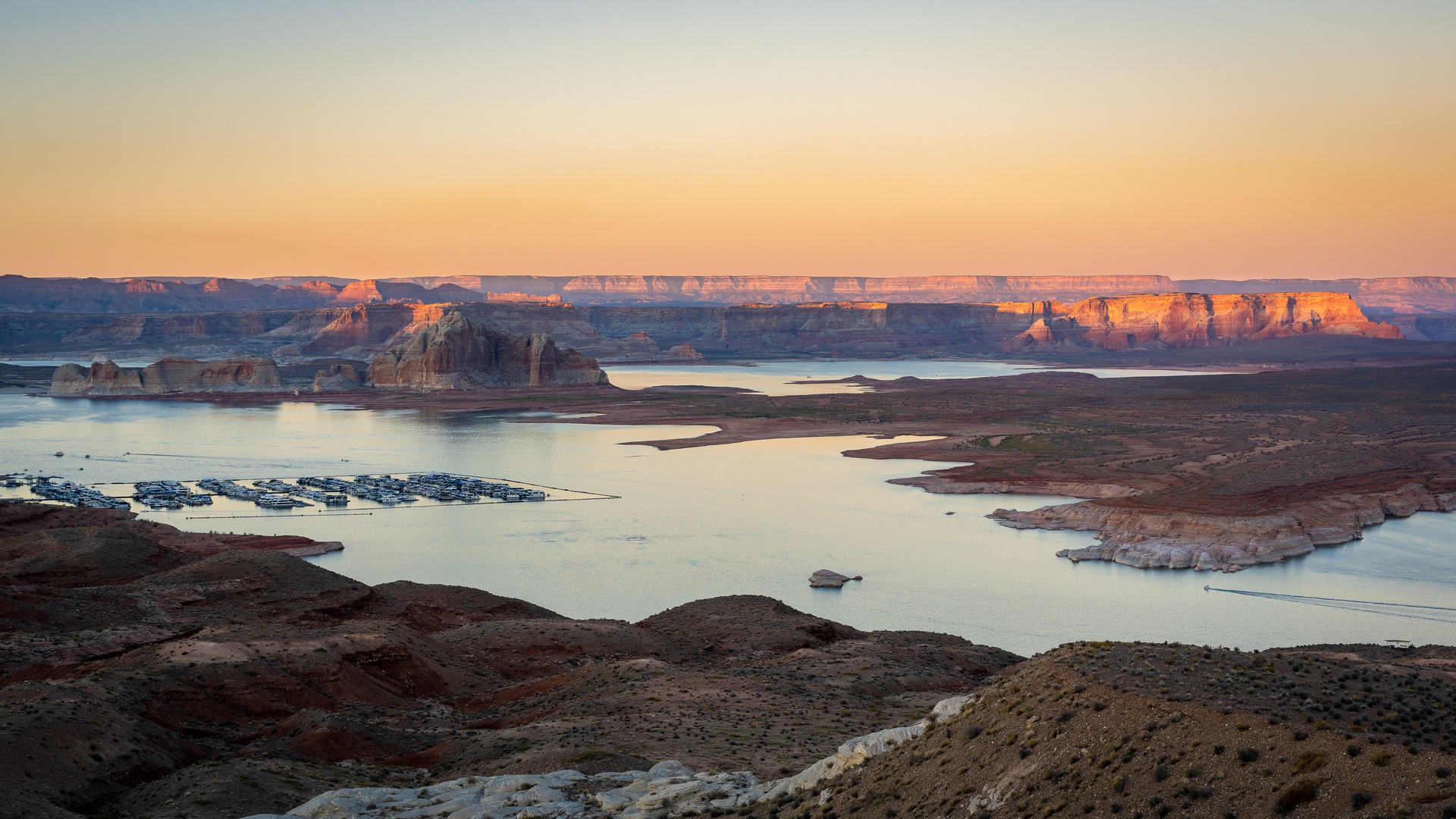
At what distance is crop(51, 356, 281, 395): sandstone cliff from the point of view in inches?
5394

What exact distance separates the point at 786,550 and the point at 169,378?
115 meters

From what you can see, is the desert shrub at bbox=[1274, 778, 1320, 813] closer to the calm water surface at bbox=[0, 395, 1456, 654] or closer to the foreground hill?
the foreground hill

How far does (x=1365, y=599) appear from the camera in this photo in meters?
45.8

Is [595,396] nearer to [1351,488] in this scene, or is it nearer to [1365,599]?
[1351,488]

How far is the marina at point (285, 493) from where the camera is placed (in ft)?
212

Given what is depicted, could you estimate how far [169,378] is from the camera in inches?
5640

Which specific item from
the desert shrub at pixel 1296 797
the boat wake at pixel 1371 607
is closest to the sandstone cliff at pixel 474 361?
the boat wake at pixel 1371 607

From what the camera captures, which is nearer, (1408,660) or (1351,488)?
(1408,660)

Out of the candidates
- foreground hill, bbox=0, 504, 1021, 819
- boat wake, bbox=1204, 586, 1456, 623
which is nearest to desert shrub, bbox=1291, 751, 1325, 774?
foreground hill, bbox=0, 504, 1021, 819

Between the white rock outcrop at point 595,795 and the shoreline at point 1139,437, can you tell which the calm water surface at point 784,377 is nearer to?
the shoreline at point 1139,437

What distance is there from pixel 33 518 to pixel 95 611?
22.5 m

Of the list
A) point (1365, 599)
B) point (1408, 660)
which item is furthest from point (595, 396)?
point (1408, 660)

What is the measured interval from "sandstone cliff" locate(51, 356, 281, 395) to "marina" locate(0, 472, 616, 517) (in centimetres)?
7134

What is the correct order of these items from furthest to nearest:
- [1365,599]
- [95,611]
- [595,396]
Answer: [595,396], [1365,599], [95,611]
